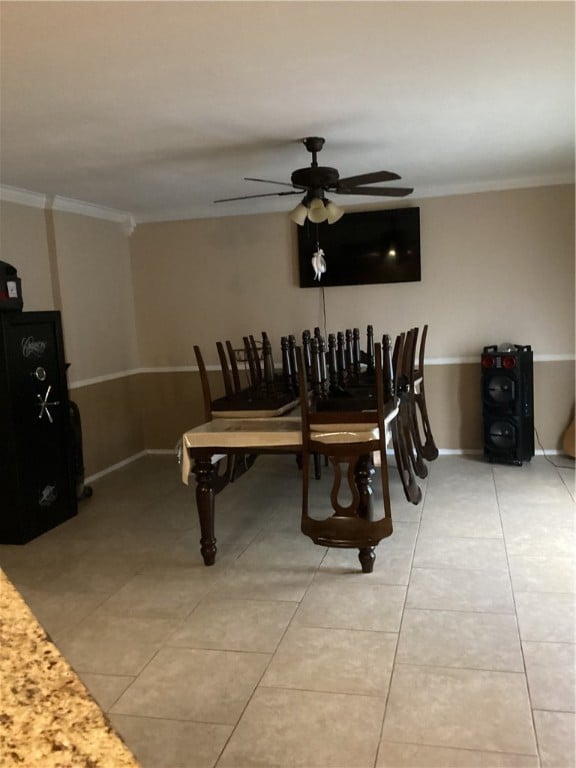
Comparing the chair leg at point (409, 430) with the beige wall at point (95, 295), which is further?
the beige wall at point (95, 295)

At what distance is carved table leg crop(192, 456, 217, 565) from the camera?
3510mm

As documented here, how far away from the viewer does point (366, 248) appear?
570 centimetres

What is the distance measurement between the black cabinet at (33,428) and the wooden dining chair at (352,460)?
6.22 feet

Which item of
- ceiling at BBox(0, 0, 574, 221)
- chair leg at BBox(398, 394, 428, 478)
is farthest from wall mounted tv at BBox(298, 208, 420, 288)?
chair leg at BBox(398, 394, 428, 478)

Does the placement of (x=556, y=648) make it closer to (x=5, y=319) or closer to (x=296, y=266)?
(x=5, y=319)

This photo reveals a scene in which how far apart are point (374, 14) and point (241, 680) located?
248 cm

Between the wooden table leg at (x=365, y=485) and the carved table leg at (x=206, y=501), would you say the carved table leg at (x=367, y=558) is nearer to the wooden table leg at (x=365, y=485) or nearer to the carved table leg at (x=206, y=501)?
the wooden table leg at (x=365, y=485)

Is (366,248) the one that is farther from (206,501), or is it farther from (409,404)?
(206,501)

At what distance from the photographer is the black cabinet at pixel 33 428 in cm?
394

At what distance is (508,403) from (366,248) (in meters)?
1.84

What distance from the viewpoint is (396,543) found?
12.3 ft

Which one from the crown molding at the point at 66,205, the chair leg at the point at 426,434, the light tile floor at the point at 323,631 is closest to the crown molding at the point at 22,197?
the crown molding at the point at 66,205

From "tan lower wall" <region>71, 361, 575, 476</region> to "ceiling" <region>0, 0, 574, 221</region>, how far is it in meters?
1.84

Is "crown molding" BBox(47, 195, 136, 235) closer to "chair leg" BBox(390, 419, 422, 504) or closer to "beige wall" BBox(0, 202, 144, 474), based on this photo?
"beige wall" BBox(0, 202, 144, 474)
